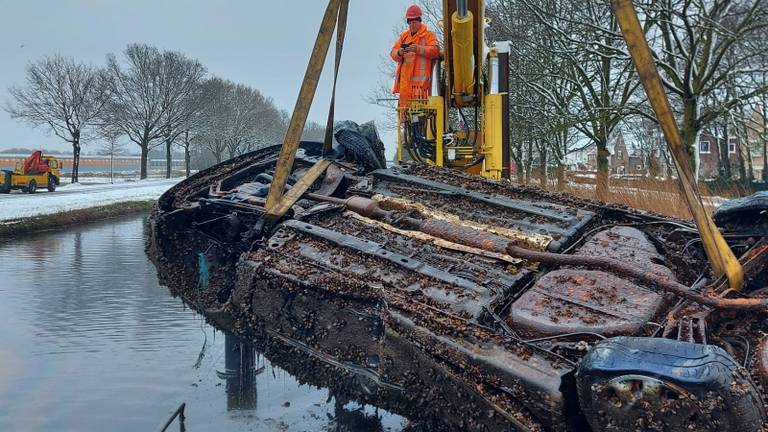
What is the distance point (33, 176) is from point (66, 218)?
34.5ft

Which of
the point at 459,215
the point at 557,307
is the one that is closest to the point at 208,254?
the point at 459,215

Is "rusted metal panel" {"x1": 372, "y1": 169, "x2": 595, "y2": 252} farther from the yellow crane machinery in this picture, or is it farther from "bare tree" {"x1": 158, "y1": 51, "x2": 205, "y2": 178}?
"bare tree" {"x1": 158, "y1": 51, "x2": 205, "y2": 178}

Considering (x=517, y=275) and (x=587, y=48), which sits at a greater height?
(x=587, y=48)

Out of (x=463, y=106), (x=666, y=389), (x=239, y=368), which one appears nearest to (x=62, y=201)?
(x=463, y=106)

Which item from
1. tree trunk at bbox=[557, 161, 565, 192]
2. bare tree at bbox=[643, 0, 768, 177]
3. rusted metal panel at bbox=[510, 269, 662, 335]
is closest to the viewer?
rusted metal panel at bbox=[510, 269, 662, 335]

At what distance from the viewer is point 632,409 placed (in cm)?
257

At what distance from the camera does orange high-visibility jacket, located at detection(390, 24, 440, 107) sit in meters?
8.34

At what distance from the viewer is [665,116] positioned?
3.48 m

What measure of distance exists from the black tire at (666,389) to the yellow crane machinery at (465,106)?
5835 mm

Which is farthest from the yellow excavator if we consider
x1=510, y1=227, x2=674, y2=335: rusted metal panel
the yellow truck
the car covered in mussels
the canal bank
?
the yellow truck

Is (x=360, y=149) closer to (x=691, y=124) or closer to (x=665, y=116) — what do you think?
(x=665, y=116)

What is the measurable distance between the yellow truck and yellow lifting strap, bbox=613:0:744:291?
97.3 feet

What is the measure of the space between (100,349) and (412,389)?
5540 mm

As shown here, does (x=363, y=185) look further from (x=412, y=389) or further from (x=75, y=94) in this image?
(x=75, y=94)
